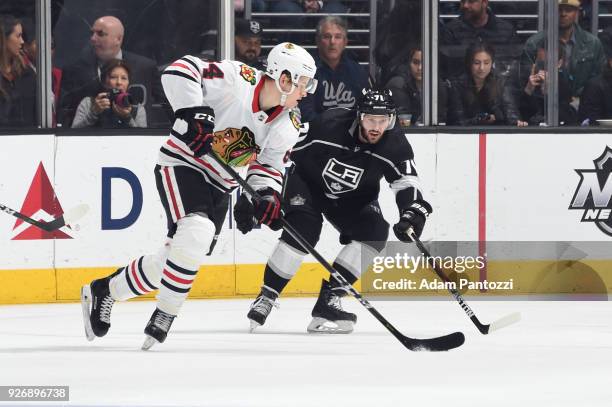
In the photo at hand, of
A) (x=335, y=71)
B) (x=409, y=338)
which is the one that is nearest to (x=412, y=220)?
(x=409, y=338)

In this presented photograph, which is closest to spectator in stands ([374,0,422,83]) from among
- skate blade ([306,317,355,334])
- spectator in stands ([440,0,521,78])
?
spectator in stands ([440,0,521,78])

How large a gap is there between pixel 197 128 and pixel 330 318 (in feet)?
4.20

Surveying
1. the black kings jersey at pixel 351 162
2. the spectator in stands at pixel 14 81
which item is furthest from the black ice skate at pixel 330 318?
the spectator in stands at pixel 14 81

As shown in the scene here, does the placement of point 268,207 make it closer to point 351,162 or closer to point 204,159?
point 204,159

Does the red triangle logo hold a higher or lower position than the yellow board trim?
higher

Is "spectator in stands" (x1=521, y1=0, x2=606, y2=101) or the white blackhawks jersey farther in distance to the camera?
"spectator in stands" (x1=521, y1=0, x2=606, y2=101)

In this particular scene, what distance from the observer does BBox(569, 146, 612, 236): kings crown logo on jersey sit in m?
8.01

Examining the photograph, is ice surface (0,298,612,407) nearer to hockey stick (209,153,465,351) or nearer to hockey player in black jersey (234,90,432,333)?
hockey stick (209,153,465,351)

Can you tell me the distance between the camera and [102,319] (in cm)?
592

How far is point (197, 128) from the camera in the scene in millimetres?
5625

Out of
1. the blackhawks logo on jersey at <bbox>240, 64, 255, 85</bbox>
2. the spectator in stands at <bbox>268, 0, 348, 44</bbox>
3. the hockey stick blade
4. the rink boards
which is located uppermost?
the spectator in stands at <bbox>268, 0, 348, 44</bbox>

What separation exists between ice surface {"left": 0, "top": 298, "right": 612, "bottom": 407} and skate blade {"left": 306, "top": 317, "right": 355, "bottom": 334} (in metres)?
Answer: 0.07

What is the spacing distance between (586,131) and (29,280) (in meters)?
2.80

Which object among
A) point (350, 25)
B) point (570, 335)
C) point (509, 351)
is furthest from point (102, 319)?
point (350, 25)
